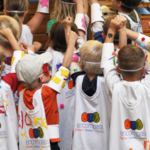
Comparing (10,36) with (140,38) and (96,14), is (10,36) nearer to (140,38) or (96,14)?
(96,14)

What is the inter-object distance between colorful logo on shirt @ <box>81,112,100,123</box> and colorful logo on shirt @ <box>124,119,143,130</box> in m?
0.25

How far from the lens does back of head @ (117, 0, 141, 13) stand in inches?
100

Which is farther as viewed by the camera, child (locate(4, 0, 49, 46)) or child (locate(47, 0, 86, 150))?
child (locate(4, 0, 49, 46))

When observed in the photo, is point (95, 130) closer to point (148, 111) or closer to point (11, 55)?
point (148, 111)

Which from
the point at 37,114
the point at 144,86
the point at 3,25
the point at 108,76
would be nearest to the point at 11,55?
the point at 3,25

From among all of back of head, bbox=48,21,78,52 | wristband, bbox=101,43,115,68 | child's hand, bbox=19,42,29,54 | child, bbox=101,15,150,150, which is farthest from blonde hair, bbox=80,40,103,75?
child's hand, bbox=19,42,29,54

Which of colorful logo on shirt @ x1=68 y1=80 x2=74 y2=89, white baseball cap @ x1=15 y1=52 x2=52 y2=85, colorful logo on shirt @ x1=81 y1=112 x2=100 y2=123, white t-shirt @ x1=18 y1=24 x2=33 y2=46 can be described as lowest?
colorful logo on shirt @ x1=81 y1=112 x2=100 y2=123

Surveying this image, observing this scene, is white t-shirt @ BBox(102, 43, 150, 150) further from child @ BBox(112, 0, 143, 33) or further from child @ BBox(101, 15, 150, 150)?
child @ BBox(112, 0, 143, 33)

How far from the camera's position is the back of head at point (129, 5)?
2547 millimetres

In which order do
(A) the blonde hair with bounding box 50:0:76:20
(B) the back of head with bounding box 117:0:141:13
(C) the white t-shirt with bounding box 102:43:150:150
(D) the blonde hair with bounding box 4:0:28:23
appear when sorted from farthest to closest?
(A) the blonde hair with bounding box 50:0:76:20 < (D) the blonde hair with bounding box 4:0:28:23 < (B) the back of head with bounding box 117:0:141:13 < (C) the white t-shirt with bounding box 102:43:150:150

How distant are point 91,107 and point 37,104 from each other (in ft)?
1.32

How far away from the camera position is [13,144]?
75.3 inches

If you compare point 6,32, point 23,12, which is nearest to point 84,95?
point 6,32

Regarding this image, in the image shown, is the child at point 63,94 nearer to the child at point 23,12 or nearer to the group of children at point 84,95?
the group of children at point 84,95
